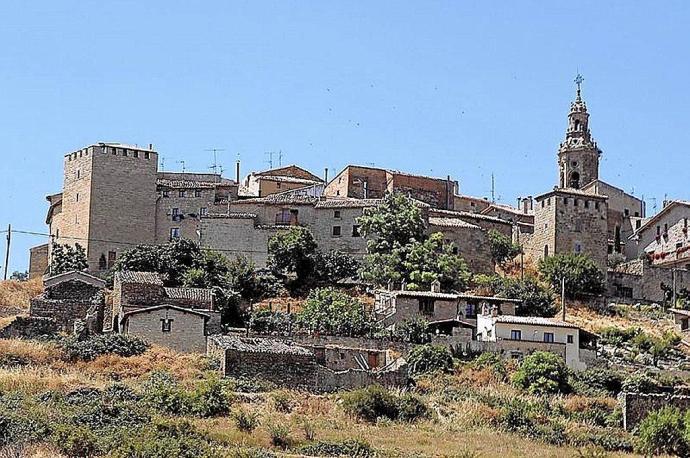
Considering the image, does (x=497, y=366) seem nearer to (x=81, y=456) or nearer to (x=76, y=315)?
(x=76, y=315)

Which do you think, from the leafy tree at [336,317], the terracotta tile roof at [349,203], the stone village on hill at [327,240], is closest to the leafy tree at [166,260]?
the stone village on hill at [327,240]

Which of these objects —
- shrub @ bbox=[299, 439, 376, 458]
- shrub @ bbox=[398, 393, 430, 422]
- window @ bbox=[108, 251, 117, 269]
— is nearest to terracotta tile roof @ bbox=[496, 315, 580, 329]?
shrub @ bbox=[398, 393, 430, 422]

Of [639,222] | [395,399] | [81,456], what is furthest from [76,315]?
[639,222]

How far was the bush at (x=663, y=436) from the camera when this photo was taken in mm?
40594

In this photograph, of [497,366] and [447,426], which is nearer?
[447,426]

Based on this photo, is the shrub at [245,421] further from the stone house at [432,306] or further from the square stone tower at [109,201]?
the square stone tower at [109,201]

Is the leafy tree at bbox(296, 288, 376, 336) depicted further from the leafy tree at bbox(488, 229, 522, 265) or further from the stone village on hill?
the leafy tree at bbox(488, 229, 522, 265)

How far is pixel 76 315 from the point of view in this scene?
54.6 metres

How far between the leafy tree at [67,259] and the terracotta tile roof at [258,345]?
1867cm

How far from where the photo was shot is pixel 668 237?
247 feet

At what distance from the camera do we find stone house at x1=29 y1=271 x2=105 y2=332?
53.4 metres

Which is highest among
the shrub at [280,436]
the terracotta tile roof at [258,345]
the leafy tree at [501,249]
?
the leafy tree at [501,249]

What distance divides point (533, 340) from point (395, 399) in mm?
13976

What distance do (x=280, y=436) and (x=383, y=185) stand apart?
4429cm
